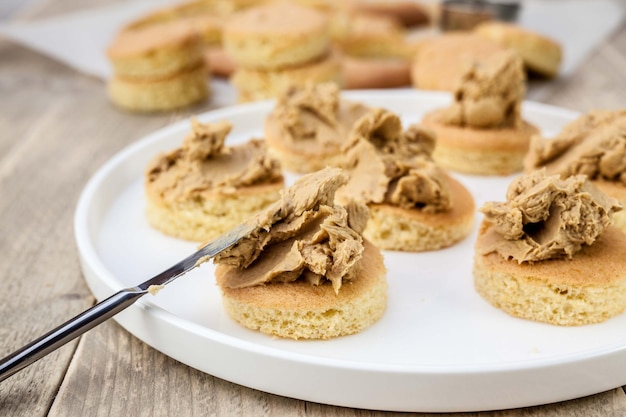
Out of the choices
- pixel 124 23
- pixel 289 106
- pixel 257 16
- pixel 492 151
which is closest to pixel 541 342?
pixel 492 151

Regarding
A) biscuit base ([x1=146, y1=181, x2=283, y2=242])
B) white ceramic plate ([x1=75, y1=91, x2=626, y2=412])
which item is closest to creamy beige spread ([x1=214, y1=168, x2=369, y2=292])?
white ceramic plate ([x1=75, y1=91, x2=626, y2=412])

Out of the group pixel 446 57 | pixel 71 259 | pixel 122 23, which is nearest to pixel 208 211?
pixel 71 259

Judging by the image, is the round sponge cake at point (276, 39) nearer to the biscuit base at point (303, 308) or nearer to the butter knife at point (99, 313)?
the butter knife at point (99, 313)

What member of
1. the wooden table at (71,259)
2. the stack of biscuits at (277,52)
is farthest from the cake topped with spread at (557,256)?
the stack of biscuits at (277,52)

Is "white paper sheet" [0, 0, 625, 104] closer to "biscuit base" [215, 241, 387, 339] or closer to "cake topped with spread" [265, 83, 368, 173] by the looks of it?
"cake topped with spread" [265, 83, 368, 173]

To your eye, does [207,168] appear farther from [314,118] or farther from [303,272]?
[303,272]
